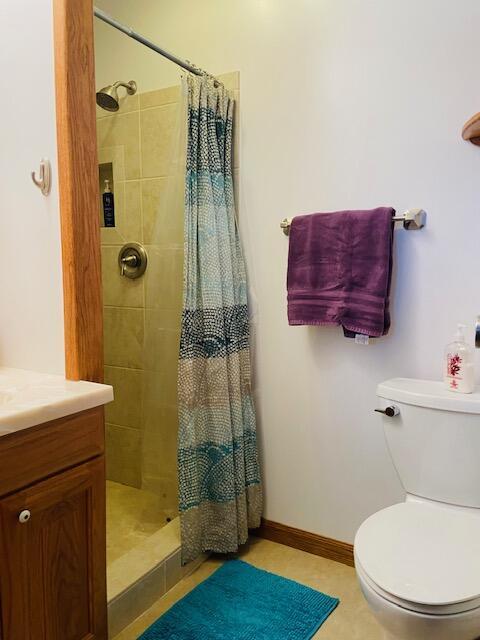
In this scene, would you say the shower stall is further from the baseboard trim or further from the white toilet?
the white toilet

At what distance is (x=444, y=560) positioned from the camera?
1130 millimetres

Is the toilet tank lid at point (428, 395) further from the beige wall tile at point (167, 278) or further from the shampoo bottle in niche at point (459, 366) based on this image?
the beige wall tile at point (167, 278)

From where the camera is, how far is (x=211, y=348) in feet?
5.78

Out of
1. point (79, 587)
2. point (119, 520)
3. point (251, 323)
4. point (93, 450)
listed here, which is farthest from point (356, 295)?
point (119, 520)

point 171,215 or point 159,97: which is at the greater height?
point 159,97

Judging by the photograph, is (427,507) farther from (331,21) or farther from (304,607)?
(331,21)

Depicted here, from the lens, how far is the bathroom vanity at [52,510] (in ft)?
3.17

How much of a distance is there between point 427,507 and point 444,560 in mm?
263

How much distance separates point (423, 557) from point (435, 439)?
377 millimetres

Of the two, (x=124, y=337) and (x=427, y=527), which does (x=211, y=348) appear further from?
(x=427, y=527)

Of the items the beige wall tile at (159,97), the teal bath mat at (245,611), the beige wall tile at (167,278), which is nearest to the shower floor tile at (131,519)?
the teal bath mat at (245,611)


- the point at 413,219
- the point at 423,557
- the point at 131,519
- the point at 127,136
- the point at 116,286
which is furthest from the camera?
the point at 116,286

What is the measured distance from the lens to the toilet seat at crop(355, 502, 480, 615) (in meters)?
1.03

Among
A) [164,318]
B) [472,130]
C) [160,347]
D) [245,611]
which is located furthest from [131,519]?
[472,130]
